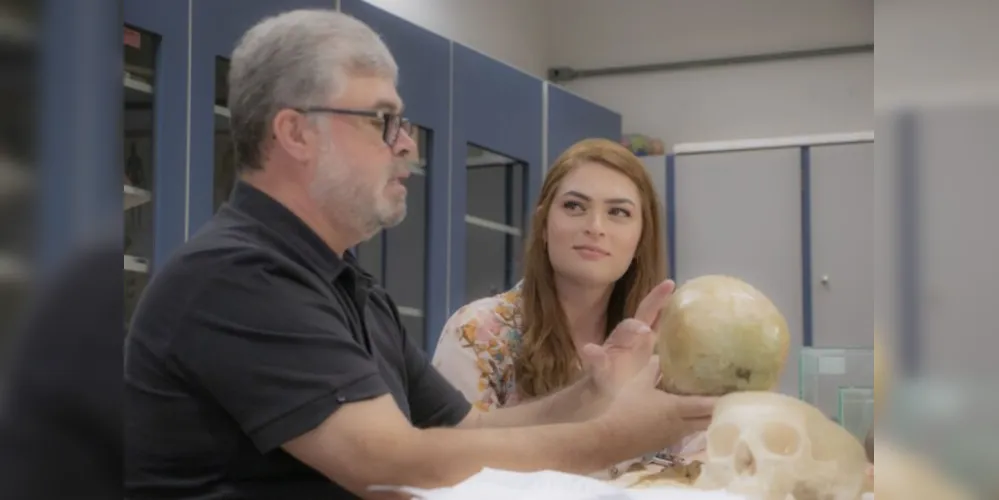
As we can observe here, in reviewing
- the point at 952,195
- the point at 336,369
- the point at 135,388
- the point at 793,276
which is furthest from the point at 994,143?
the point at 135,388

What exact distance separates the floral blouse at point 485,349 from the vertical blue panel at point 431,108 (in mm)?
32

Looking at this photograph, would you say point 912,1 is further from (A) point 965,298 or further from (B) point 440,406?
(B) point 440,406

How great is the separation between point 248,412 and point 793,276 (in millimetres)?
310

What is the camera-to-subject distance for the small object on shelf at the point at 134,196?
25.2 inches

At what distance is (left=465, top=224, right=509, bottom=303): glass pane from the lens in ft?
2.34

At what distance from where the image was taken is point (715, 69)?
0.68 m

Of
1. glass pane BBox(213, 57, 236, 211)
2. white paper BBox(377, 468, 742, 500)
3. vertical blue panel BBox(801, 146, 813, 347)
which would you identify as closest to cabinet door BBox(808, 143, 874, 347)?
vertical blue panel BBox(801, 146, 813, 347)

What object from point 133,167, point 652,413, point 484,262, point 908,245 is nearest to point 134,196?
point 133,167

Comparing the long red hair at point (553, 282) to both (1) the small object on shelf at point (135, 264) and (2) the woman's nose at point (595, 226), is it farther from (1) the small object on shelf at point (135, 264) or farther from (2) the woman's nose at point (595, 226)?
→ (1) the small object on shelf at point (135, 264)

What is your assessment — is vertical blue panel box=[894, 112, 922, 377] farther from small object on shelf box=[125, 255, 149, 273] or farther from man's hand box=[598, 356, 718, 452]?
small object on shelf box=[125, 255, 149, 273]

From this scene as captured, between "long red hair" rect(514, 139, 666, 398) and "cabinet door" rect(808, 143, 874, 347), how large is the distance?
0.08 m

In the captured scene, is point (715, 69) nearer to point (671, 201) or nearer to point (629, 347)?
point (671, 201)

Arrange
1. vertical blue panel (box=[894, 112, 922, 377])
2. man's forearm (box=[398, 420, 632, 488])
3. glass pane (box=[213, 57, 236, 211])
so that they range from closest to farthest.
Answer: vertical blue panel (box=[894, 112, 922, 377]) → man's forearm (box=[398, 420, 632, 488]) → glass pane (box=[213, 57, 236, 211])

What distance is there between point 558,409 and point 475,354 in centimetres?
12
